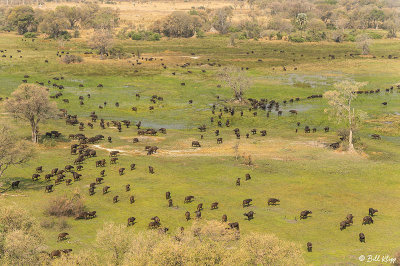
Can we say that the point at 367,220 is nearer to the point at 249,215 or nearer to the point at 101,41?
the point at 249,215

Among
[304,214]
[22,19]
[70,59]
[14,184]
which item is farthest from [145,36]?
[304,214]

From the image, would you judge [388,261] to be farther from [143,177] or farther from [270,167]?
[143,177]

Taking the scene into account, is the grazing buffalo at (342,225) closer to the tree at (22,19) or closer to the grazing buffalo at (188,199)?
the grazing buffalo at (188,199)

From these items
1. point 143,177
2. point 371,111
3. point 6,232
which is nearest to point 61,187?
point 143,177

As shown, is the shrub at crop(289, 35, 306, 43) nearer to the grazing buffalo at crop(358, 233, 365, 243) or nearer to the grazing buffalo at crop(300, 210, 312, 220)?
the grazing buffalo at crop(300, 210, 312, 220)

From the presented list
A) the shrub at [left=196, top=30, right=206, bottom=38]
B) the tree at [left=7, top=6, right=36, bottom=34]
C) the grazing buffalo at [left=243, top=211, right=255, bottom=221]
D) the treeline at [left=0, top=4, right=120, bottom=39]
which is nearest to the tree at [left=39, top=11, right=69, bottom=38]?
the treeline at [left=0, top=4, right=120, bottom=39]

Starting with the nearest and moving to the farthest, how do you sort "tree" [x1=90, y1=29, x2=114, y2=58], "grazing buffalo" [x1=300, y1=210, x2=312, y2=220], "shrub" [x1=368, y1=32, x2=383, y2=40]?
"grazing buffalo" [x1=300, y1=210, x2=312, y2=220] < "tree" [x1=90, y1=29, x2=114, y2=58] < "shrub" [x1=368, y1=32, x2=383, y2=40]

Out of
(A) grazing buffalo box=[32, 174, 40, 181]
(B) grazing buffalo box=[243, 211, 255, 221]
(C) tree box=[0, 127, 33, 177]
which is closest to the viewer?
(B) grazing buffalo box=[243, 211, 255, 221]

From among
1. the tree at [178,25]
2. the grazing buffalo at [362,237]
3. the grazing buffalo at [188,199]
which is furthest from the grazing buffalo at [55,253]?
the tree at [178,25]
